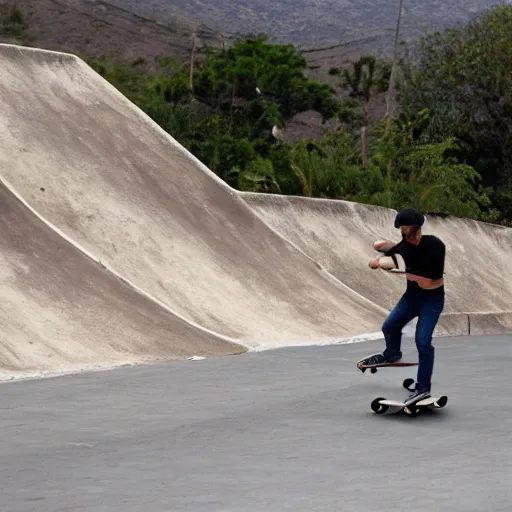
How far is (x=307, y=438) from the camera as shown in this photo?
9891 millimetres

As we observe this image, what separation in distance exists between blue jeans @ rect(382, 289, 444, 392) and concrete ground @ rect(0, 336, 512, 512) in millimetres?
420

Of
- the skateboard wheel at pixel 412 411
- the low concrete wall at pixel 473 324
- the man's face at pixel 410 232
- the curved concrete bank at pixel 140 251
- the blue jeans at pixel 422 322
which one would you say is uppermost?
the man's face at pixel 410 232

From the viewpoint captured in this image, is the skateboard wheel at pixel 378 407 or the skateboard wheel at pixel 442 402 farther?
the skateboard wheel at pixel 442 402

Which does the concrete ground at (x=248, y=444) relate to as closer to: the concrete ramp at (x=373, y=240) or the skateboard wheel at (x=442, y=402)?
the skateboard wheel at (x=442, y=402)

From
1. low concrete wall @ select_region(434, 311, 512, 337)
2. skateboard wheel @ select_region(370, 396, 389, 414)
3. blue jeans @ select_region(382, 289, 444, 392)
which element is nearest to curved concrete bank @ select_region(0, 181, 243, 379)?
blue jeans @ select_region(382, 289, 444, 392)

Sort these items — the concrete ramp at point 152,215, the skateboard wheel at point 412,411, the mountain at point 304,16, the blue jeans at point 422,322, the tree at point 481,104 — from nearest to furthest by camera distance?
the skateboard wheel at point 412,411
the blue jeans at point 422,322
the concrete ramp at point 152,215
the tree at point 481,104
the mountain at point 304,16

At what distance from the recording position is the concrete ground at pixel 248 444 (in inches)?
293

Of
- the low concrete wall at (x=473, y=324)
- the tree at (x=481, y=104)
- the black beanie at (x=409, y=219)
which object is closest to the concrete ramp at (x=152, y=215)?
the low concrete wall at (x=473, y=324)

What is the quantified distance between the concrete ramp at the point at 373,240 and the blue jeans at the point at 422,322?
681 inches

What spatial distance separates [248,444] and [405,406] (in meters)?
2.15

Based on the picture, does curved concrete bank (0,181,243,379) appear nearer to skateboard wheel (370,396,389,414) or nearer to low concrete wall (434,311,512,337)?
skateboard wheel (370,396,389,414)

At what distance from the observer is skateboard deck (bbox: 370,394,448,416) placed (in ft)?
36.8

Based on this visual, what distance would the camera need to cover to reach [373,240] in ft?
109

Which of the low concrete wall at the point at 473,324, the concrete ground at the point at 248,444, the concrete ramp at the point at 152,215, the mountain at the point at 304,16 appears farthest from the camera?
the mountain at the point at 304,16
